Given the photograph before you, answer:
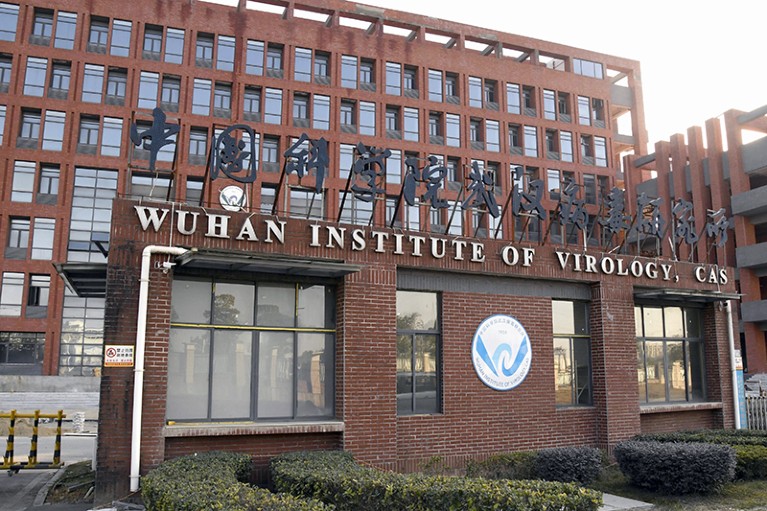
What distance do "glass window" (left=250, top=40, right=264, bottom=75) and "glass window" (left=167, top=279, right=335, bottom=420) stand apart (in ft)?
117

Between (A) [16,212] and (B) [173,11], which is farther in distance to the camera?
(B) [173,11]

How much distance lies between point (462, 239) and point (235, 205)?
4694 mm

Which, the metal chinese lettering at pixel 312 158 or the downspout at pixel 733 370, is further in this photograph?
the downspout at pixel 733 370

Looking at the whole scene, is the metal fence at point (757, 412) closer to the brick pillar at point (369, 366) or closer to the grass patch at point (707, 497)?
the grass patch at point (707, 497)

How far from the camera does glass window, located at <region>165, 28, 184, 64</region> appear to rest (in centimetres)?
4428

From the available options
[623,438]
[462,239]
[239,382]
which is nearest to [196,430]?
[239,382]

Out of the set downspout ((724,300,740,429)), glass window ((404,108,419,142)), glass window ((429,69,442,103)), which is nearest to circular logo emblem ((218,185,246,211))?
downspout ((724,300,740,429))

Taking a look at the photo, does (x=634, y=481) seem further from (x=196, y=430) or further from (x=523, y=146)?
(x=523, y=146)

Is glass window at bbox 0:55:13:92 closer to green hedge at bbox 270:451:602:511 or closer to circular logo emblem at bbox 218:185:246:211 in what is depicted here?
circular logo emblem at bbox 218:185:246:211

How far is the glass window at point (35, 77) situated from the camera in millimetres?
42094

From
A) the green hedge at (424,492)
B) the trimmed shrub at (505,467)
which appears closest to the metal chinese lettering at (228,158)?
the green hedge at (424,492)

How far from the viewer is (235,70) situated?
45.2 meters

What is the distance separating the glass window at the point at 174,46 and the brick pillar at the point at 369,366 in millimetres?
36015

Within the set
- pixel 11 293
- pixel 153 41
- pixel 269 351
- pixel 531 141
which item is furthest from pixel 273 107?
pixel 269 351
